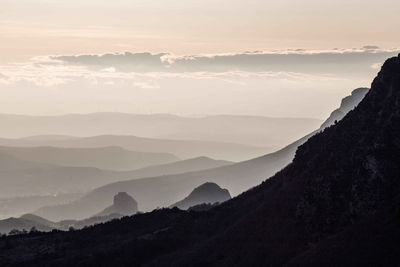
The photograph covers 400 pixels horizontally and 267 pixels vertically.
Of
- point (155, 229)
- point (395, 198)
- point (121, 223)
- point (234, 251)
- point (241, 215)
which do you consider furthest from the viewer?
point (121, 223)

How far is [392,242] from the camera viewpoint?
4988 centimetres

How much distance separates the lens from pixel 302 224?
216 feet

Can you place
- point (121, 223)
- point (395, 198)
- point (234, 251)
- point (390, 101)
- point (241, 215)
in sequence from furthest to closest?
point (121, 223) < point (241, 215) < point (390, 101) < point (234, 251) < point (395, 198)

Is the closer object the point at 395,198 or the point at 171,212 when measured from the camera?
the point at 395,198

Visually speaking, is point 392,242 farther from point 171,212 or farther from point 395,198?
point 171,212

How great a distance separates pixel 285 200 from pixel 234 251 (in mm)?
10557

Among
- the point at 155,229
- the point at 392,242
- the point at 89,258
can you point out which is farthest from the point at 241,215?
the point at 392,242

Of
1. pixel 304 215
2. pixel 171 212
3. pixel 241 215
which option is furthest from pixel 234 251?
pixel 171 212

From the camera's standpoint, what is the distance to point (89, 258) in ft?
238

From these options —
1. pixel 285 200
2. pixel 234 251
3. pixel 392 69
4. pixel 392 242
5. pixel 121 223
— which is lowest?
pixel 392 242

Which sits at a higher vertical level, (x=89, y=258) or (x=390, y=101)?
(x=390, y=101)

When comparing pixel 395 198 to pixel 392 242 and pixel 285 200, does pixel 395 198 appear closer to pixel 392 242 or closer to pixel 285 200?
pixel 392 242

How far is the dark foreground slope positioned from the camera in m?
54.2

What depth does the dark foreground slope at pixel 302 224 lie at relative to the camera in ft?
178
